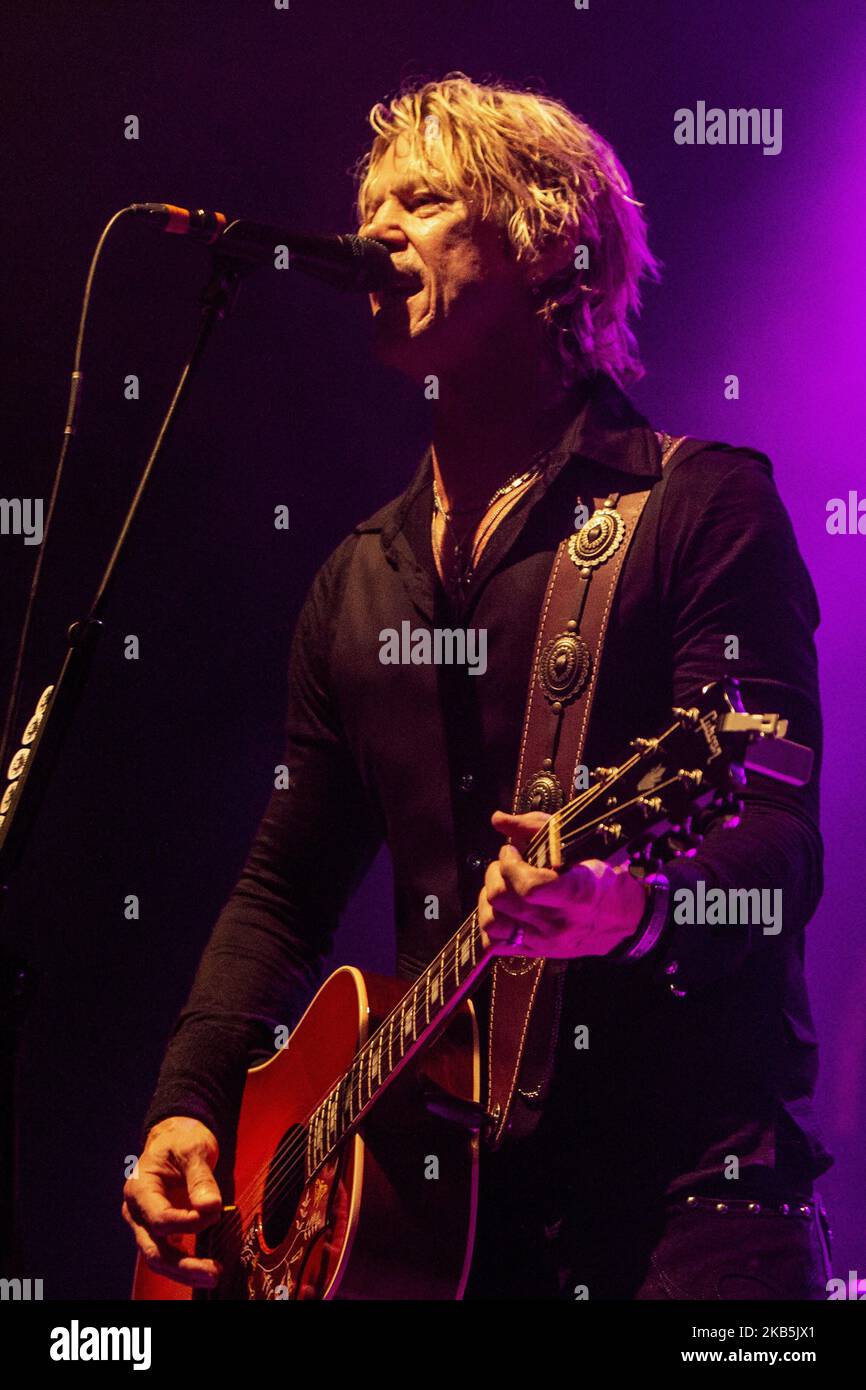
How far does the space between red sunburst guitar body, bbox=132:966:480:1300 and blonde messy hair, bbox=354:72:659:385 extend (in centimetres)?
123

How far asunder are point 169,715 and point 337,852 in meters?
0.76

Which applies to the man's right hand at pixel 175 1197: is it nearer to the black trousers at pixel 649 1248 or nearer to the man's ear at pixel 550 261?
the black trousers at pixel 649 1248

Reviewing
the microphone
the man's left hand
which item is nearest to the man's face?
the microphone

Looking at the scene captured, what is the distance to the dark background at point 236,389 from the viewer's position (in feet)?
10.1

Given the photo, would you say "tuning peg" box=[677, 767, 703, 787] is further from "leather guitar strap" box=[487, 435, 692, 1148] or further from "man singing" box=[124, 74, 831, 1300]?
"leather guitar strap" box=[487, 435, 692, 1148]

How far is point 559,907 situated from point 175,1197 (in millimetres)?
1097

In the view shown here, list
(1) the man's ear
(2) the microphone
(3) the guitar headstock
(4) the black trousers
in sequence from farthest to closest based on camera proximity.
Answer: (1) the man's ear, (2) the microphone, (4) the black trousers, (3) the guitar headstock

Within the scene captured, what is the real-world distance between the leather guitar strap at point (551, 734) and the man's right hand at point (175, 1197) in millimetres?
529

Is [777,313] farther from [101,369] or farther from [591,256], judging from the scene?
[101,369]

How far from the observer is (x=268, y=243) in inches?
83.9

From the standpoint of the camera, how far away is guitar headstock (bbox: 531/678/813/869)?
145cm

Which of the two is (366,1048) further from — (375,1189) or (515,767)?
(515,767)

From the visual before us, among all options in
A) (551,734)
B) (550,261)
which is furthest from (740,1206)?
(550,261)

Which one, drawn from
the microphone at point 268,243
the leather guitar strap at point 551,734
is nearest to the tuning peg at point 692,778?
the leather guitar strap at point 551,734
